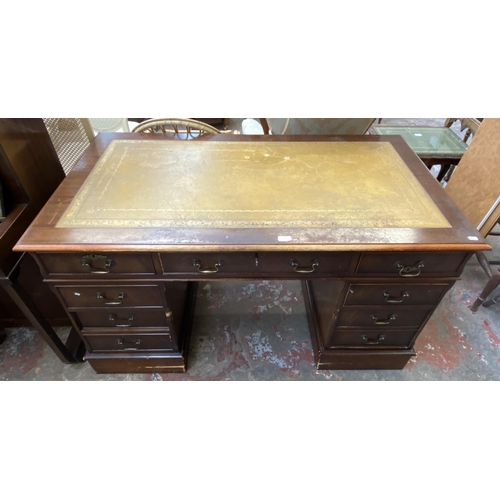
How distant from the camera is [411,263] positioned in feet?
3.85

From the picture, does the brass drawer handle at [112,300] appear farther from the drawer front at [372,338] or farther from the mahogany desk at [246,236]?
the drawer front at [372,338]

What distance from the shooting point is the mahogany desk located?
1099 mm

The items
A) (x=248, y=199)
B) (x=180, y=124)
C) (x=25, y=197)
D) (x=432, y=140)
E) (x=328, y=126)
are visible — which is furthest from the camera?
(x=432, y=140)

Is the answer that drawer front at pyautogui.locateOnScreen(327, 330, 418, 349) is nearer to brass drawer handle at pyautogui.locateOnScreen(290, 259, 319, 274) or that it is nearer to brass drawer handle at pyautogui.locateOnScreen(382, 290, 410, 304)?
brass drawer handle at pyautogui.locateOnScreen(382, 290, 410, 304)

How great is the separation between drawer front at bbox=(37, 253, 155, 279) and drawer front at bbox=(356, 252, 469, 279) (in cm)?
81

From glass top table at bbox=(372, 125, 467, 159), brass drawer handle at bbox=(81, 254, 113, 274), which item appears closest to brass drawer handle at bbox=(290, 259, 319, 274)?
brass drawer handle at bbox=(81, 254, 113, 274)

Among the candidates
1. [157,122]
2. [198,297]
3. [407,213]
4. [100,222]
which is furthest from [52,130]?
[407,213]

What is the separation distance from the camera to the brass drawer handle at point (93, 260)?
1117 millimetres

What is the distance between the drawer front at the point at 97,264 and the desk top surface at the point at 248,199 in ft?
0.23

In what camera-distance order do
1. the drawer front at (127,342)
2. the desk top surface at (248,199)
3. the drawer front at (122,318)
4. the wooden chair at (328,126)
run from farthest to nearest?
1. the wooden chair at (328,126)
2. the drawer front at (127,342)
3. the drawer front at (122,318)
4. the desk top surface at (248,199)

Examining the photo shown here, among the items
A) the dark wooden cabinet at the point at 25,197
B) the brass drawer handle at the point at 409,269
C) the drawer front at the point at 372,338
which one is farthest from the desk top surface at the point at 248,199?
the drawer front at the point at 372,338

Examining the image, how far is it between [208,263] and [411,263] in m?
0.76

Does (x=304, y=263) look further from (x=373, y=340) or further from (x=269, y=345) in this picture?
(x=269, y=345)

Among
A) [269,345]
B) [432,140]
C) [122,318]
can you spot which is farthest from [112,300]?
[432,140]
